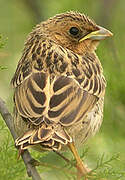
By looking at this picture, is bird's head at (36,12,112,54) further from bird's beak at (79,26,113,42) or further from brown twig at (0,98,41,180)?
brown twig at (0,98,41,180)

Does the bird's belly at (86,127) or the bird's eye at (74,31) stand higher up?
the bird's eye at (74,31)

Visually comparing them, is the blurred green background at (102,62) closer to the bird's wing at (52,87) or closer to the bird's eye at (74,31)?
the bird's wing at (52,87)

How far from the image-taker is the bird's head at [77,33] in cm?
764

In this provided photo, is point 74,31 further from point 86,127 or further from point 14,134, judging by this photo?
point 14,134

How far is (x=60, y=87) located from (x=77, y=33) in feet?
4.27

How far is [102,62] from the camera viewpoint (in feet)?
29.0

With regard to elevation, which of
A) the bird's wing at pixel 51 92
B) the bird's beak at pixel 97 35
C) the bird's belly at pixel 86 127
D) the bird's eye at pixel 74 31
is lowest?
the bird's belly at pixel 86 127

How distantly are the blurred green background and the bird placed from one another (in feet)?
1.04

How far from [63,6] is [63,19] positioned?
2931 mm

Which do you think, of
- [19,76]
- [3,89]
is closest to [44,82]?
[19,76]

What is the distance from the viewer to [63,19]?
25.8 ft

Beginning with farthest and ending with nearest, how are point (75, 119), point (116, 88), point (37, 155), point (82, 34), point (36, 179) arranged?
point (116, 88), point (82, 34), point (37, 155), point (75, 119), point (36, 179)

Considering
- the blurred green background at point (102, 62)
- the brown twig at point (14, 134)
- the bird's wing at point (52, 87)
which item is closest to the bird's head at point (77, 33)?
the bird's wing at point (52, 87)

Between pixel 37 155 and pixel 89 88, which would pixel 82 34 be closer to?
pixel 89 88
